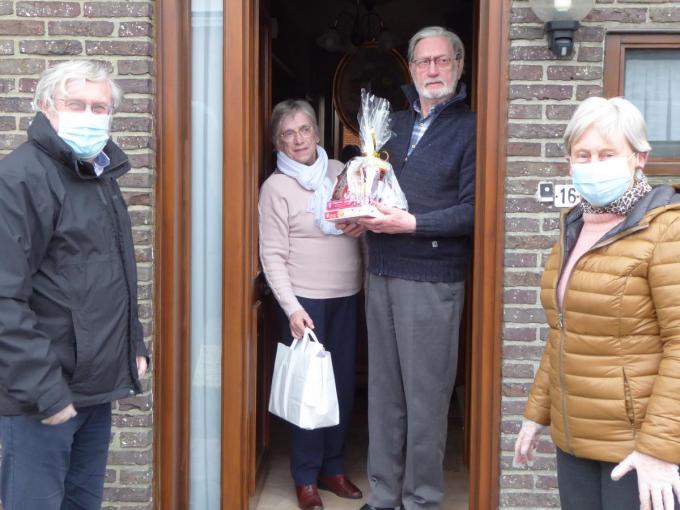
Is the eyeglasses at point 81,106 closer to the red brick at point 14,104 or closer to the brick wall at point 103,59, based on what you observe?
the brick wall at point 103,59

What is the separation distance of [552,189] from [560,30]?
24.2 inches

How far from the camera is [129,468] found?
337cm

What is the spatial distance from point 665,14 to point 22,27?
8.46 feet

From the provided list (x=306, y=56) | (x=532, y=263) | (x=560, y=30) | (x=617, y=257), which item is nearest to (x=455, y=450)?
(x=532, y=263)

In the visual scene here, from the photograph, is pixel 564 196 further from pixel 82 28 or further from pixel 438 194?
pixel 82 28

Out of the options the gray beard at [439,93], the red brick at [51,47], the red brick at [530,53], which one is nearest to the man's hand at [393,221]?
the gray beard at [439,93]

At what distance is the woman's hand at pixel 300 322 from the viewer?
3.62 meters

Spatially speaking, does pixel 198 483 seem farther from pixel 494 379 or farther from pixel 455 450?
pixel 455 450

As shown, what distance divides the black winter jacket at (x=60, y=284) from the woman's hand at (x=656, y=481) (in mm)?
1508

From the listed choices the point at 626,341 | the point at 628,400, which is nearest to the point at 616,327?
the point at 626,341

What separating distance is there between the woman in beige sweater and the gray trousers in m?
0.26

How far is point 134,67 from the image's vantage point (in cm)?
327

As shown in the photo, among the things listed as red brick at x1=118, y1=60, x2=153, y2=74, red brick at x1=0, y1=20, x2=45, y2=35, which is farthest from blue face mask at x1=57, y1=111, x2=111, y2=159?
red brick at x1=0, y1=20, x2=45, y2=35

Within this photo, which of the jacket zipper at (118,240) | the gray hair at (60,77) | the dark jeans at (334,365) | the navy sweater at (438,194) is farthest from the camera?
the dark jeans at (334,365)
